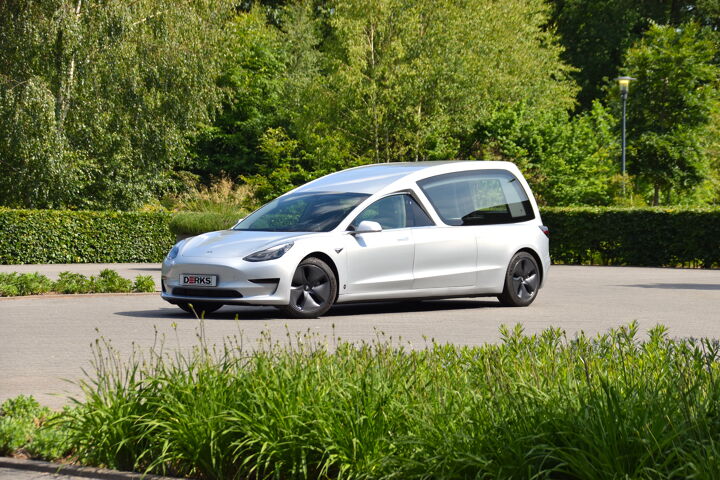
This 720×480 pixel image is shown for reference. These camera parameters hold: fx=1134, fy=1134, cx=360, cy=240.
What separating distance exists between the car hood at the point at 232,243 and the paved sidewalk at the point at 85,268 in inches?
380

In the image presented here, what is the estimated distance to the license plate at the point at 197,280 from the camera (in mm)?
13031

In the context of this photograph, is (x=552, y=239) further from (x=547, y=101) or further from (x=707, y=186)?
(x=547, y=101)

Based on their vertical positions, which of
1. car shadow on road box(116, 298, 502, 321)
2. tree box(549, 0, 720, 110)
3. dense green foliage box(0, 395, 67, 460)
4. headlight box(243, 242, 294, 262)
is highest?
tree box(549, 0, 720, 110)

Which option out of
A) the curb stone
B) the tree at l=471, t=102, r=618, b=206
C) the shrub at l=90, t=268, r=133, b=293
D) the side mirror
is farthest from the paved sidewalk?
the curb stone

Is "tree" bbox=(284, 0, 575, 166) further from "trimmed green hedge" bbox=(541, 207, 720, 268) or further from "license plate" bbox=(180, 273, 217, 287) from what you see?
"license plate" bbox=(180, 273, 217, 287)

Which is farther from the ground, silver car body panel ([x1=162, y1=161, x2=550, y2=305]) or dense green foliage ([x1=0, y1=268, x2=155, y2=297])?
silver car body panel ([x1=162, y1=161, x2=550, y2=305])

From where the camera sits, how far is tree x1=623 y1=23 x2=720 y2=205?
37.7m

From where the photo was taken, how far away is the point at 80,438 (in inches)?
224

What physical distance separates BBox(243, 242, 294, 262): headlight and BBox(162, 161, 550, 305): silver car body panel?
2.3 inches

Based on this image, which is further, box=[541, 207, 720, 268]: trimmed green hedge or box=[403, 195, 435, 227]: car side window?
box=[541, 207, 720, 268]: trimmed green hedge

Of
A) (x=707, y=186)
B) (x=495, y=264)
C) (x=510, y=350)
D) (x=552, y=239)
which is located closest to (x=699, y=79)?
(x=707, y=186)

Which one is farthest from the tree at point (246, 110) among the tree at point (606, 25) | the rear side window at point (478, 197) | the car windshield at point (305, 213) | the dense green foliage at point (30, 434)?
the dense green foliage at point (30, 434)

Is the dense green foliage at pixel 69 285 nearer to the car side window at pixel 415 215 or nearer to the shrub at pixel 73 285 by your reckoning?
the shrub at pixel 73 285

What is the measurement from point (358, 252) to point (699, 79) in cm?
2751
